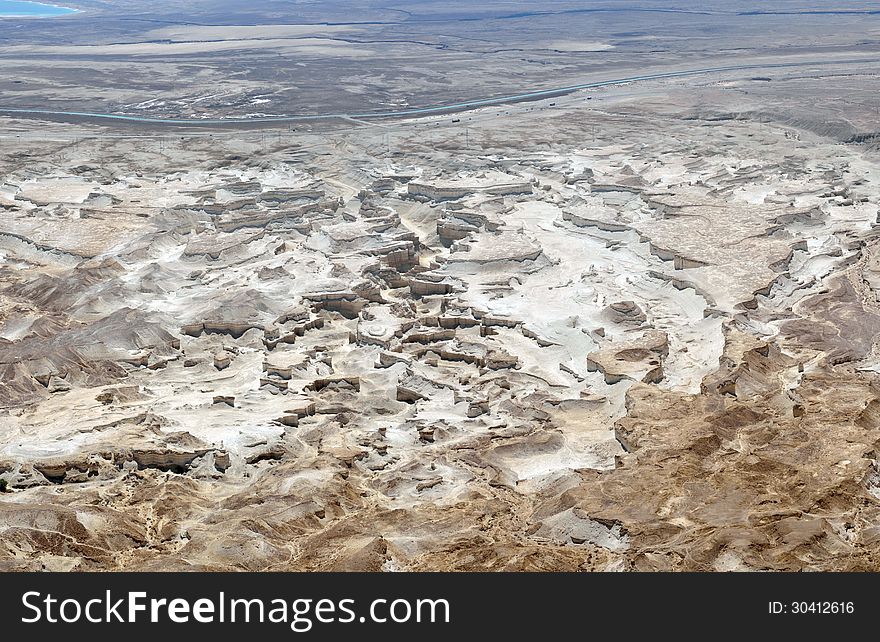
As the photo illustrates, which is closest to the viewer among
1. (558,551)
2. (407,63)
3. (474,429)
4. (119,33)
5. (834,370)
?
(558,551)

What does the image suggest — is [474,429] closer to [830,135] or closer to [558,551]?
[558,551]

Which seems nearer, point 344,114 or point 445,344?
point 445,344

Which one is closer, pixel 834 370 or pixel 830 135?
pixel 834 370

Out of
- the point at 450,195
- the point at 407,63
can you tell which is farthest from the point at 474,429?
the point at 407,63

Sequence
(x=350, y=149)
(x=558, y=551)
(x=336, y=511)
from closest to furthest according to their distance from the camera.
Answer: (x=558, y=551) < (x=336, y=511) < (x=350, y=149)

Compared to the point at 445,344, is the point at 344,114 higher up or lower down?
higher up

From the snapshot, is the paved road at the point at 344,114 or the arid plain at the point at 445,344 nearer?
the arid plain at the point at 445,344

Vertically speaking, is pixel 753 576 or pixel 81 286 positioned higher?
pixel 753 576

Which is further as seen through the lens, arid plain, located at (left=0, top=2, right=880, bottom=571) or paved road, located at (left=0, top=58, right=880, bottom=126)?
paved road, located at (left=0, top=58, right=880, bottom=126)
